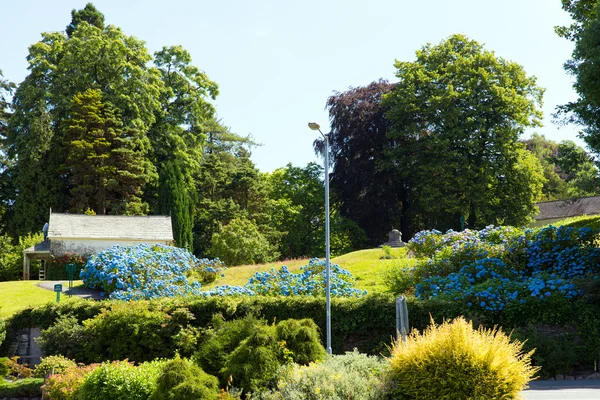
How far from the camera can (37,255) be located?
35750 mm

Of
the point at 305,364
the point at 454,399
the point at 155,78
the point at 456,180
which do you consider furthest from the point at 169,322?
the point at 155,78

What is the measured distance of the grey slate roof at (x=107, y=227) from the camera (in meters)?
35.3

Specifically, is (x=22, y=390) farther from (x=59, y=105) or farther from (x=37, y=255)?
(x=59, y=105)

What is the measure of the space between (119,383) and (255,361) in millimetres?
2463

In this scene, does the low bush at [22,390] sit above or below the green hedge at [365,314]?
below

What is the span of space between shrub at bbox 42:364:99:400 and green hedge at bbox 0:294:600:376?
480 cm

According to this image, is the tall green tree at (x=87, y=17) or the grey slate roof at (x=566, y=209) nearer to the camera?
the tall green tree at (x=87, y=17)

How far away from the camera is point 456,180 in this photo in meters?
38.4

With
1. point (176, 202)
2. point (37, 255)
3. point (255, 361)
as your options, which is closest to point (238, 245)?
point (176, 202)

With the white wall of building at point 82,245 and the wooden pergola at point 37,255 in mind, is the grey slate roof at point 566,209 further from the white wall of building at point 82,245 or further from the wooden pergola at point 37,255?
the wooden pergola at point 37,255

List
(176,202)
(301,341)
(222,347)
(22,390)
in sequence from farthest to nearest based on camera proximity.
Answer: (176,202), (22,390), (222,347), (301,341)

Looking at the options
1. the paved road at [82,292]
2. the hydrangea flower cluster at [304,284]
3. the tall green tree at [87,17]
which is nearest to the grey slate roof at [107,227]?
the paved road at [82,292]

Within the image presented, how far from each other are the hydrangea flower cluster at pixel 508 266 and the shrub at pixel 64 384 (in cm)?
928

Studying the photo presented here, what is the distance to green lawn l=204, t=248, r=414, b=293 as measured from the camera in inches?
968
